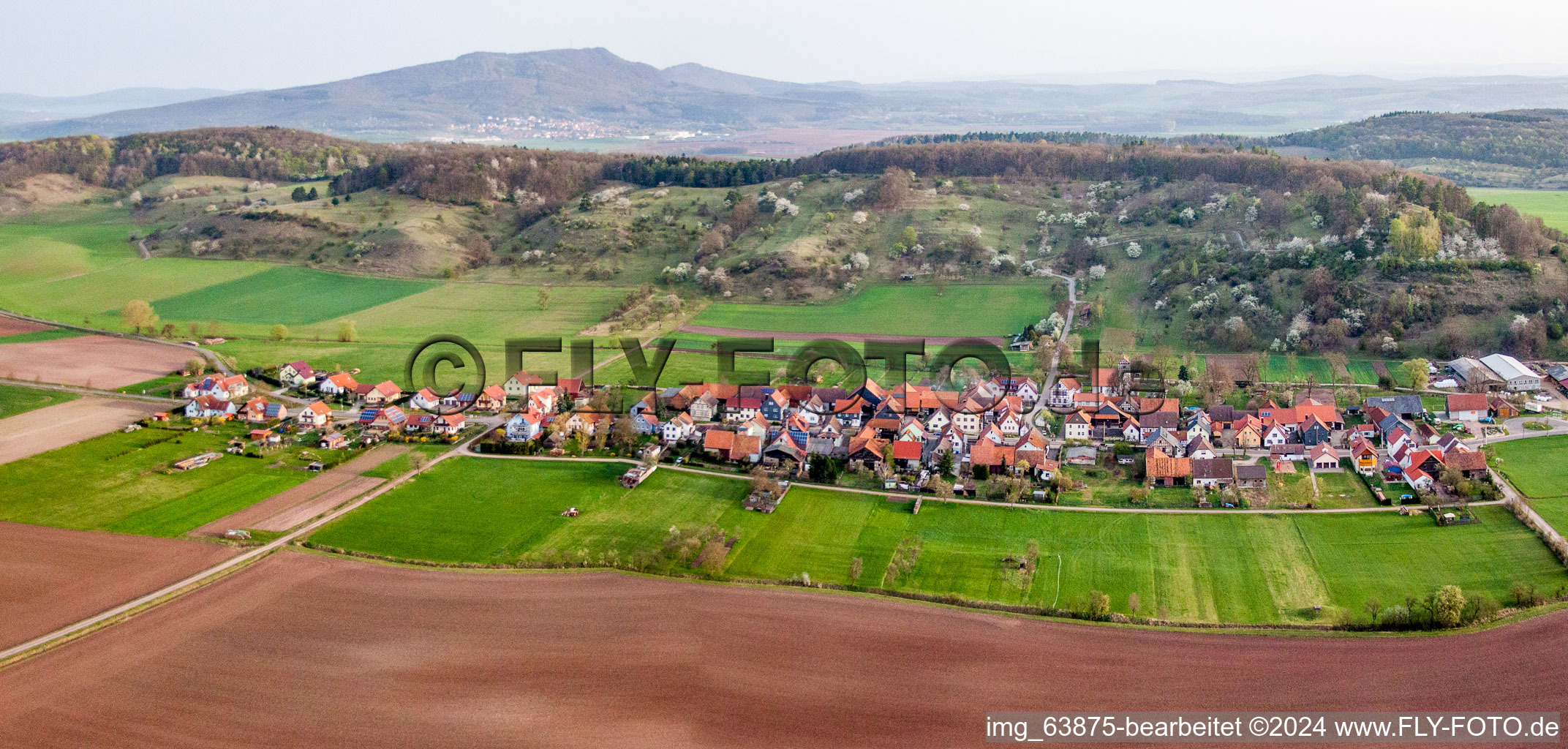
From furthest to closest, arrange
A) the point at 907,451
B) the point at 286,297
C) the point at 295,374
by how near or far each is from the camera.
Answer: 1. the point at 286,297
2. the point at 295,374
3. the point at 907,451

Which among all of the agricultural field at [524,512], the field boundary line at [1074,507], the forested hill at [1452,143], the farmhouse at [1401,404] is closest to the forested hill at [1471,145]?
the forested hill at [1452,143]

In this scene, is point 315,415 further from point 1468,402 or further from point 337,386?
point 1468,402

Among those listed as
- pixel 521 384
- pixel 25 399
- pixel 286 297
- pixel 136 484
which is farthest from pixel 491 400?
pixel 286 297

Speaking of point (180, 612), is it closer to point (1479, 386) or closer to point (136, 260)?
point (1479, 386)

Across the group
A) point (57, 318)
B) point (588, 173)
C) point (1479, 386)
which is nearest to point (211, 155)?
point (588, 173)

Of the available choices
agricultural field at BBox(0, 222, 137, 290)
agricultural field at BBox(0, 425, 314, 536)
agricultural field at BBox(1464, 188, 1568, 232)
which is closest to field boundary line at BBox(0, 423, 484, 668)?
agricultural field at BBox(0, 425, 314, 536)

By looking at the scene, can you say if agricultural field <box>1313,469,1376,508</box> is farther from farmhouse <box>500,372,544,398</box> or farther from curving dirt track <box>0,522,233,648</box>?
curving dirt track <box>0,522,233,648</box>
